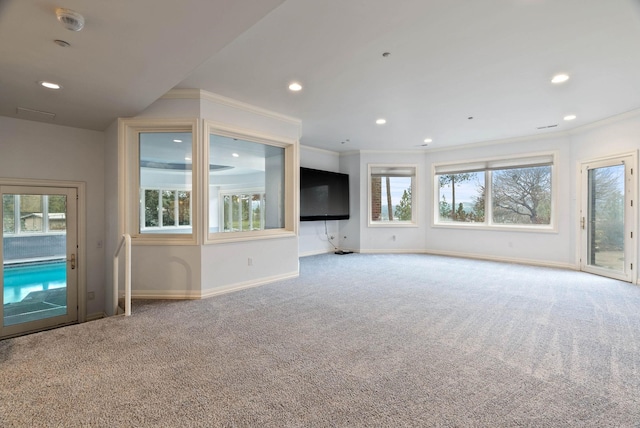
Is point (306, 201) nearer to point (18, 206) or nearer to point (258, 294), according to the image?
point (258, 294)

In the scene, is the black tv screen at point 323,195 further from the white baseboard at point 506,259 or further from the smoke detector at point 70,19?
the smoke detector at point 70,19

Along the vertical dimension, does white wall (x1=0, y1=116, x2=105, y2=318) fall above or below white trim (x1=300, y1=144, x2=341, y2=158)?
below

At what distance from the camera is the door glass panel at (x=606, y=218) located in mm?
5223

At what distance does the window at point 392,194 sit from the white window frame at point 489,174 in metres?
0.59

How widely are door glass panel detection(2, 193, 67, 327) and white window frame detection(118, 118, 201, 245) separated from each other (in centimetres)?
123

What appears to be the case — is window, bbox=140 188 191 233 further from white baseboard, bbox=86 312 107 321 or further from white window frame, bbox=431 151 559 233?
white window frame, bbox=431 151 559 233

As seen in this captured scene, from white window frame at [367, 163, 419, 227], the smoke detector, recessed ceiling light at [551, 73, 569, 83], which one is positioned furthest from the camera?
white window frame at [367, 163, 419, 227]

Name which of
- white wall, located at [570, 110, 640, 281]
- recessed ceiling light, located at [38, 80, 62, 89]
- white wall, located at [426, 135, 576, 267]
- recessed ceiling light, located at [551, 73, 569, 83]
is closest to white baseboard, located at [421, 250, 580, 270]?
white wall, located at [426, 135, 576, 267]

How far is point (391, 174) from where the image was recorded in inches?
327

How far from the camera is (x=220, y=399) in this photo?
6.47 feet

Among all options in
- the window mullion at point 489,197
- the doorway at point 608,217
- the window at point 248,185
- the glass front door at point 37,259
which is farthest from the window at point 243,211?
the doorway at point 608,217

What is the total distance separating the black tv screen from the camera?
6996 mm

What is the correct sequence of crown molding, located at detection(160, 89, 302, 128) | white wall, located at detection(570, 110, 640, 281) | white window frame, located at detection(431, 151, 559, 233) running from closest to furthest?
1. crown molding, located at detection(160, 89, 302, 128)
2. white wall, located at detection(570, 110, 640, 281)
3. white window frame, located at detection(431, 151, 559, 233)

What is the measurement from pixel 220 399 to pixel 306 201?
17.3 feet
